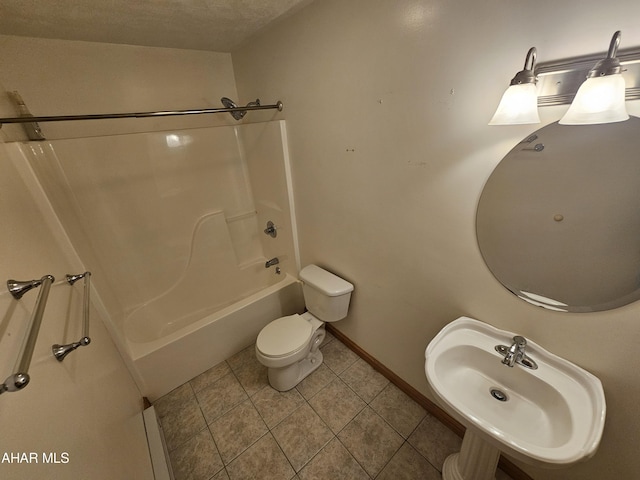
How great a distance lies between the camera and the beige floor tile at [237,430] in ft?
4.28

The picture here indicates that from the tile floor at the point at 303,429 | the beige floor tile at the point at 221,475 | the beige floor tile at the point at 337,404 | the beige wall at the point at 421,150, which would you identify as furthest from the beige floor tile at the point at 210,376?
the beige wall at the point at 421,150

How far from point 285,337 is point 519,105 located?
4.89 ft

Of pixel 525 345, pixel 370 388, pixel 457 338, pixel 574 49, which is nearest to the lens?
pixel 574 49

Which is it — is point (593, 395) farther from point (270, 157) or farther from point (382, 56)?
point (270, 157)

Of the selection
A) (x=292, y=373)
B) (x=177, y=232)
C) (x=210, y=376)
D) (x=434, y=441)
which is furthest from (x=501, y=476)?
(x=177, y=232)

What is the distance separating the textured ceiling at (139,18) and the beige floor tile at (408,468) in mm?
2279

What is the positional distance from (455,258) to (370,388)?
1.04 metres

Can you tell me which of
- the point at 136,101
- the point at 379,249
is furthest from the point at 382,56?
the point at 136,101

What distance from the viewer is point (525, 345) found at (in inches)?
35.6

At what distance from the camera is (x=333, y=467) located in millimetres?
1216

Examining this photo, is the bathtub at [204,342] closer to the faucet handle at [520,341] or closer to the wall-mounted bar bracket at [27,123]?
the wall-mounted bar bracket at [27,123]

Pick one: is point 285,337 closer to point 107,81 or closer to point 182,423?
point 182,423

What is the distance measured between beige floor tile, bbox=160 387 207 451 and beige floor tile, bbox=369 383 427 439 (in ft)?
3.37

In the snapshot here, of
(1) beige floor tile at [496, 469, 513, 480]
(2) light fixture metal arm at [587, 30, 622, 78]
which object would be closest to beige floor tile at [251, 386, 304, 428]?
(1) beige floor tile at [496, 469, 513, 480]
